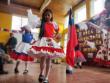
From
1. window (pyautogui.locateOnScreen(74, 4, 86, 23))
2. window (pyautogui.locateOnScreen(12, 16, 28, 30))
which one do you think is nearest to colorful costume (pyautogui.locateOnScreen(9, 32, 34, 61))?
window (pyautogui.locateOnScreen(74, 4, 86, 23))

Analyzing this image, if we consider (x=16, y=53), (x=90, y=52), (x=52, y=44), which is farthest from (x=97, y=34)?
(x=52, y=44)

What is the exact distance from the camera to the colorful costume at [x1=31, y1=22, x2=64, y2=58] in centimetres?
212

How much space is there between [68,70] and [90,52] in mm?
3384

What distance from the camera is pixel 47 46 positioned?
2166 millimetres

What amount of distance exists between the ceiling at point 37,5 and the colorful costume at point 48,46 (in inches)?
281

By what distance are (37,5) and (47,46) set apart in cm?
867

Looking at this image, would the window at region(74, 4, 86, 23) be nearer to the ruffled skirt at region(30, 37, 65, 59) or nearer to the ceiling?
the ceiling

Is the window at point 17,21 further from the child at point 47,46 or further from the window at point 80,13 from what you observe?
the child at point 47,46

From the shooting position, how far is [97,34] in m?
6.41

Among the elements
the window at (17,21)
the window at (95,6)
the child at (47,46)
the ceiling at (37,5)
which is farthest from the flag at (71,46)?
the window at (17,21)

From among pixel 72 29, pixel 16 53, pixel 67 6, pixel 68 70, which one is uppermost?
pixel 67 6

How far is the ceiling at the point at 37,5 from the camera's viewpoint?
9.45 metres

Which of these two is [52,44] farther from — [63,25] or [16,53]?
[63,25]

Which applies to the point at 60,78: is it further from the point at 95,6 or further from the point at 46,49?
the point at 95,6
